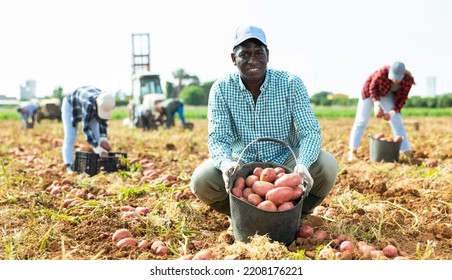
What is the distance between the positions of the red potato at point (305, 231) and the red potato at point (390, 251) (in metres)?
0.43

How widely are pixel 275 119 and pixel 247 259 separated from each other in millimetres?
905

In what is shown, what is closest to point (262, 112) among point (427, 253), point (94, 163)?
point (427, 253)

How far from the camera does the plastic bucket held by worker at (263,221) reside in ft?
9.02

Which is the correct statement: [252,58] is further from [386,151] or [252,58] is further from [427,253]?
[386,151]

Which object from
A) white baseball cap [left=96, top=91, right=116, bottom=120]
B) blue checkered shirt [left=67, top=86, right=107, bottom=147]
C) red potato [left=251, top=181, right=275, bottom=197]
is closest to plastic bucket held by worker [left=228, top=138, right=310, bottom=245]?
red potato [left=251, top=181, right=275, bottom=197]

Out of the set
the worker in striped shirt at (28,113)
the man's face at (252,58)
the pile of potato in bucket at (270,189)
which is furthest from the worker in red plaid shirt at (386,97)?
the worker in striped shirt at (28,113)

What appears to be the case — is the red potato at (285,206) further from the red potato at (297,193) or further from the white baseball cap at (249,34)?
the white baseball cap at (249,34)

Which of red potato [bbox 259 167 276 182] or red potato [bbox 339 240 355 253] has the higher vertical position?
red potato [bbox 259 167 276 182]

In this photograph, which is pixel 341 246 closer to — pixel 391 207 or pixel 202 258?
pixel 202 258

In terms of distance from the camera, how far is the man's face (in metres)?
2.97

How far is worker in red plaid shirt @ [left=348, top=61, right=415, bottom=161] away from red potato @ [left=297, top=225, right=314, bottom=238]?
10.9 ft

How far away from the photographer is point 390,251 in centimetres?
278

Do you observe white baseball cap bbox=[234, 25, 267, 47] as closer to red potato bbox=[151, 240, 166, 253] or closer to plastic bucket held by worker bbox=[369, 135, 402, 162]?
red potato bbox=[151, 240, 166, 253]

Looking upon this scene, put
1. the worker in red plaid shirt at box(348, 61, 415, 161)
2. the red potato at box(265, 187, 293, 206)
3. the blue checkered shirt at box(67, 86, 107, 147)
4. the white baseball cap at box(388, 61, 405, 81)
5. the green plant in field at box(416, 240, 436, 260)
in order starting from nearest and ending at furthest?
the green plant in field at box(416, 240, 436, 260) < the red potato at box(265, 187, 293, 206) < the blue checkered shirt at box(67, 86, 107, 147) < the white baseball cap at box(388, 61, 405, 81) < the worker in red plaid shirt at box(348, 61, 415, 161)
